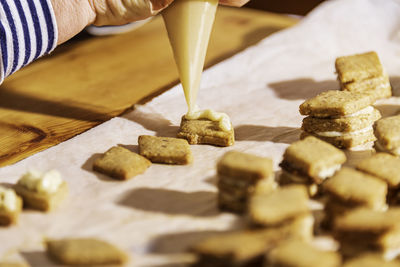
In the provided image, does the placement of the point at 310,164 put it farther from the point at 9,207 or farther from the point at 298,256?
the point at 9,207

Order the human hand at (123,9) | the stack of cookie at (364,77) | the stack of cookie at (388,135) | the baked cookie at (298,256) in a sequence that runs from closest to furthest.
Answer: the baked cookie at (298,256), the stack of cookie at (388,135), the human hand at (123,9), the stack of cookie at (364,77)

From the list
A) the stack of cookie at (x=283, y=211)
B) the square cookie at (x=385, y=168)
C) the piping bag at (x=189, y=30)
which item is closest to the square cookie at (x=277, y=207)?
the stack of cookie at (x=283, y=211)

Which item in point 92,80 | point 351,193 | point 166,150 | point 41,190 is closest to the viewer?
point 351,193

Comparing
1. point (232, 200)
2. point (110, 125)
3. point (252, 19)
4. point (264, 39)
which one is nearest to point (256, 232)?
point (232, 200)

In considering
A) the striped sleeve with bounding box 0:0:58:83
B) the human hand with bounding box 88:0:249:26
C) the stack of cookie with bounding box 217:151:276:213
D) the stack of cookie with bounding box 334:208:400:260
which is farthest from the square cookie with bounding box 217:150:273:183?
the striped sleeve with bounding box 0:0:58:83

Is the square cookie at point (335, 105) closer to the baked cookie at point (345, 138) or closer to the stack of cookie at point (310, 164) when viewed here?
the baked cookie at point (345, 138)

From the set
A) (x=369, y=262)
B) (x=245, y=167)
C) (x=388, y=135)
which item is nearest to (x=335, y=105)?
(x=388, y=135)

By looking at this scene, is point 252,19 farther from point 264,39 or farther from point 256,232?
point 256,232

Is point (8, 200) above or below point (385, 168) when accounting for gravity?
above
